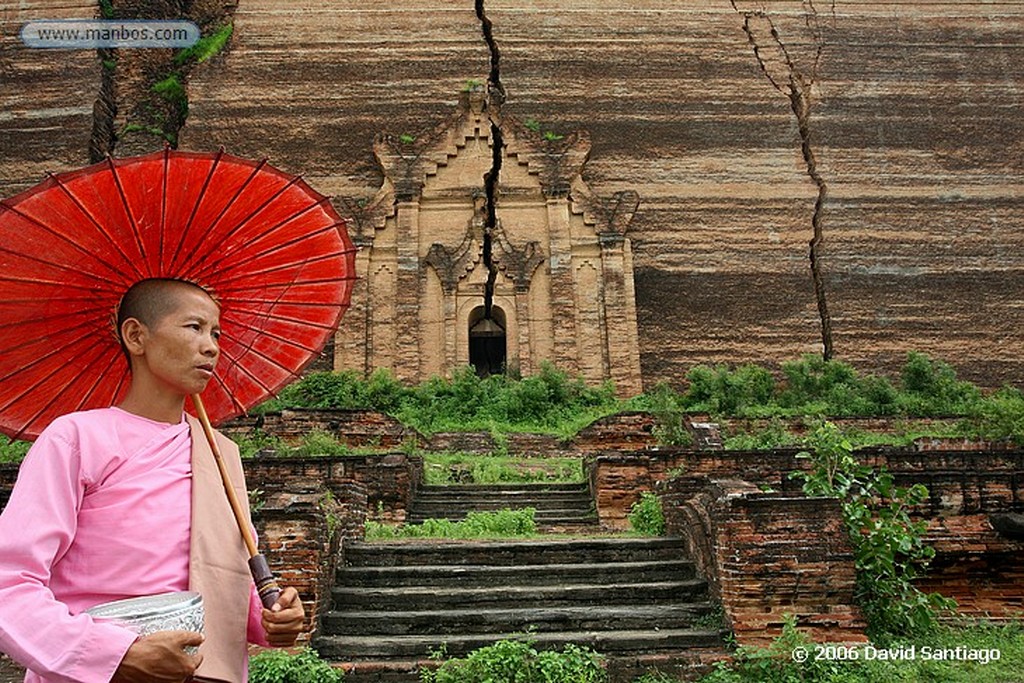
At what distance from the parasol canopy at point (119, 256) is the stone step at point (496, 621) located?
11.0ft

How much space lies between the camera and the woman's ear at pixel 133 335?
7.76ft

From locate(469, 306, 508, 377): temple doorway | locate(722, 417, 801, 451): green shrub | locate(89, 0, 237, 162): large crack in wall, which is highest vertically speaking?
locate(89, 0, 237, 162): large crack in wall

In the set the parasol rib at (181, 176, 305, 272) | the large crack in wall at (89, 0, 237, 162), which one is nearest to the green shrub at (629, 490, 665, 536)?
the parasol rib at (181, 176, 305, 272)

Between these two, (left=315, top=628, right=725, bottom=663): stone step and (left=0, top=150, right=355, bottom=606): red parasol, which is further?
(left=315, top=628, right=725, bottom=663): stone step

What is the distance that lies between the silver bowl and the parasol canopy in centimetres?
84

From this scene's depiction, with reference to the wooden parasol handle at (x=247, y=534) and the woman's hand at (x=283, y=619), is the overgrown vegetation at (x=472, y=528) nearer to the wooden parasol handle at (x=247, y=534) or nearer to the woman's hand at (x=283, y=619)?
the wooden parasol handle at (x=247, y=534)

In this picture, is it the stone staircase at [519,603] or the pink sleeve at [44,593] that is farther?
the stone staircase at [519,603]

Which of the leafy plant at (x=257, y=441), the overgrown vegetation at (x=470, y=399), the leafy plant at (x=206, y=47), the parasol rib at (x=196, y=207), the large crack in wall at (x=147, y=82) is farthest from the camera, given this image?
the leafy plant at (x=206, y=47)

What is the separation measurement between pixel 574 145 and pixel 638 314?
13.7 feet

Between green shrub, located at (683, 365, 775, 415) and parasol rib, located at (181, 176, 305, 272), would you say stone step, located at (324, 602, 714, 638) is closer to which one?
parasol rib, located at (181, 176, 305, 272)

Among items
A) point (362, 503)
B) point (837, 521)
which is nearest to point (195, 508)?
point (837, 521)

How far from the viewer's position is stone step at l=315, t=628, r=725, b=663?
5.55 m

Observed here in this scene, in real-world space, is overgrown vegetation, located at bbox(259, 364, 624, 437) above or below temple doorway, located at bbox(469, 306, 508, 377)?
below

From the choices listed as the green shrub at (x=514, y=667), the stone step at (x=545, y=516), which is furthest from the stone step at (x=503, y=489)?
the green shrub at (x=514, y=667)
